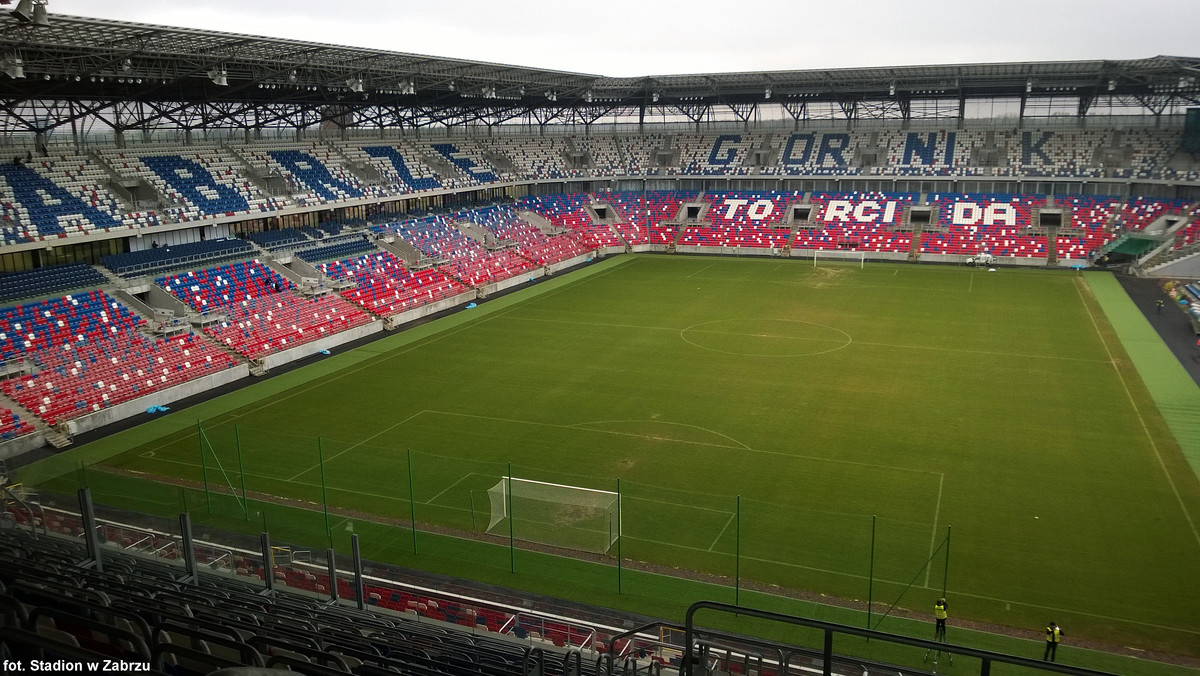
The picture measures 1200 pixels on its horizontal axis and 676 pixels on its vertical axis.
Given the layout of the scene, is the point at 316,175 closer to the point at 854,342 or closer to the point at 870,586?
the point at 854,342

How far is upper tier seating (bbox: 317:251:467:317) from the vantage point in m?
39.8

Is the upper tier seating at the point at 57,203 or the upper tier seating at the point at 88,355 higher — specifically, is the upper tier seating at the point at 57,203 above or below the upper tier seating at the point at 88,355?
above

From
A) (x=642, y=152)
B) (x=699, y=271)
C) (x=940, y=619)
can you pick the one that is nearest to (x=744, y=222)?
(x=699, y=271)

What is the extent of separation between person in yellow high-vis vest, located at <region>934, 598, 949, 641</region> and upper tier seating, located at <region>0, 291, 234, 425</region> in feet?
83.0

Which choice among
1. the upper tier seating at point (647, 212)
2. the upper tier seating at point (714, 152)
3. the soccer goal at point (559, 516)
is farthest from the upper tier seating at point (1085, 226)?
the soccer goal at point (559, 516)

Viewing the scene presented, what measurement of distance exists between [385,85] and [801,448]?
1280 inches

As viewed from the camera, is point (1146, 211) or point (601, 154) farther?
point (601, 154)

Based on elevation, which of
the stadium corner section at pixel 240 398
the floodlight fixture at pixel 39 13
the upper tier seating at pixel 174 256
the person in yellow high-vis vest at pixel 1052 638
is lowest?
the stadium corner section at pixel 240 398

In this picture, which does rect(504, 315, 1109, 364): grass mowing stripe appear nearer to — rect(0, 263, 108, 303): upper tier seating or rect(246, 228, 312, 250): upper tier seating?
rect(246, 228, 312, 250): upper tier seating

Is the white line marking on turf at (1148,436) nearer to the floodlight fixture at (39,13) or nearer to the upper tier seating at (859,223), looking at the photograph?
the upper tier seating at (859,223)

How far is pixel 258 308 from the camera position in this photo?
3494 cm

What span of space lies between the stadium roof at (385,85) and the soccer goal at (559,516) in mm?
16949

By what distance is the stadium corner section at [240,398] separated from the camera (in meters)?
16.7

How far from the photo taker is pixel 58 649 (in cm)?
479
